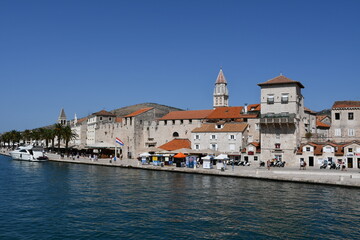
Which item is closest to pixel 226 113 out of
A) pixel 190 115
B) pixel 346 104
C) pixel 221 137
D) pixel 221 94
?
pixel 221 137

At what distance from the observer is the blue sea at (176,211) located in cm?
1922

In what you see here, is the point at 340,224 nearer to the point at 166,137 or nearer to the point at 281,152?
the point at 281,152

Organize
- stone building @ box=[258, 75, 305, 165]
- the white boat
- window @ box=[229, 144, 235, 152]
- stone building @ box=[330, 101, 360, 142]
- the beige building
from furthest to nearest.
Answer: the white boat, window @ box=[229, 144, 235, 152], the beige building, stone building @ box=[330, 101, 360, 142], stone building @ box=[258, 75, 305, 165]

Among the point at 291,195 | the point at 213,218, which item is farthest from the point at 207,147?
the point at 213,218

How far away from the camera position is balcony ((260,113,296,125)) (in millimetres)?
52000

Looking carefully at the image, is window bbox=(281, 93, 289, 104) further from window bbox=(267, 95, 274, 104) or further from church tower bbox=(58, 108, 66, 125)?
church tower bbox=(58, 108, 66, 125)

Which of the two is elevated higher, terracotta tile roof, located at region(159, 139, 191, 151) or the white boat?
terracotta tile roof, located at region(159, 139, 191, 151)

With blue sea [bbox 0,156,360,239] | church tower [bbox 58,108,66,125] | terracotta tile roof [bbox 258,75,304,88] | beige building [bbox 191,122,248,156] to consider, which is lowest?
blue sea [bbox 0,156,360,239]

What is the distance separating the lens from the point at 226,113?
66125 millimetres

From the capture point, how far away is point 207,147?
6294 centimetres

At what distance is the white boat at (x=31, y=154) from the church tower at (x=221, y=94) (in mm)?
59038

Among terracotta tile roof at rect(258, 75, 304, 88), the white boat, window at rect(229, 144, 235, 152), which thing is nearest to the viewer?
terracotta tile roof at rect(258, 75, 304, 88)

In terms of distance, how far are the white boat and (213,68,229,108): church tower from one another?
194 ft

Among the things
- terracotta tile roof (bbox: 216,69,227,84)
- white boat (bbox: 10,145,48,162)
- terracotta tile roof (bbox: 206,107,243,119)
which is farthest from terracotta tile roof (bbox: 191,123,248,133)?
terracotta tile roof (bbox: 216,69,227,84)
